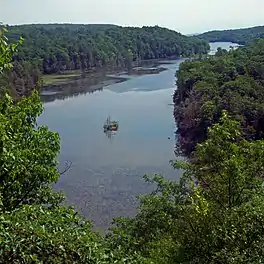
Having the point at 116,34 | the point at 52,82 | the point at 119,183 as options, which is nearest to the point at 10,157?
the point at 119,183

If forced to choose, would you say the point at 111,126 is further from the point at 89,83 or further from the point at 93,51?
the point at 93,51

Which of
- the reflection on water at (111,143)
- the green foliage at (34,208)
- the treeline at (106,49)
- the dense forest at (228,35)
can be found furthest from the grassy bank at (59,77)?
the dense forest at (228,35)

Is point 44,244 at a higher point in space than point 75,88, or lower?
higher

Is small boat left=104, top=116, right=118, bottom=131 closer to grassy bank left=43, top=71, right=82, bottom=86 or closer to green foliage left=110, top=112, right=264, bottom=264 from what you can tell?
green foliage left=110, top=112, right=264, bottom=264

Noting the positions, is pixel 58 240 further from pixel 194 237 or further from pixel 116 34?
pixel 116 34

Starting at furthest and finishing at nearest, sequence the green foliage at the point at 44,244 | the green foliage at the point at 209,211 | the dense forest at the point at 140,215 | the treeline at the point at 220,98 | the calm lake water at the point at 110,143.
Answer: the treeline at the point at 220,98
the calm lake water at the point at 110,143
the green foliage at the point at 209,211
the dense forest at the point at 140,215
the green foliage at the point at 44,244

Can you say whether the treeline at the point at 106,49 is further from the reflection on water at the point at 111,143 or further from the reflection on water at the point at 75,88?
the reflection on water at the point at 111,143

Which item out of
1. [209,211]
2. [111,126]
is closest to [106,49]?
[111,126]
